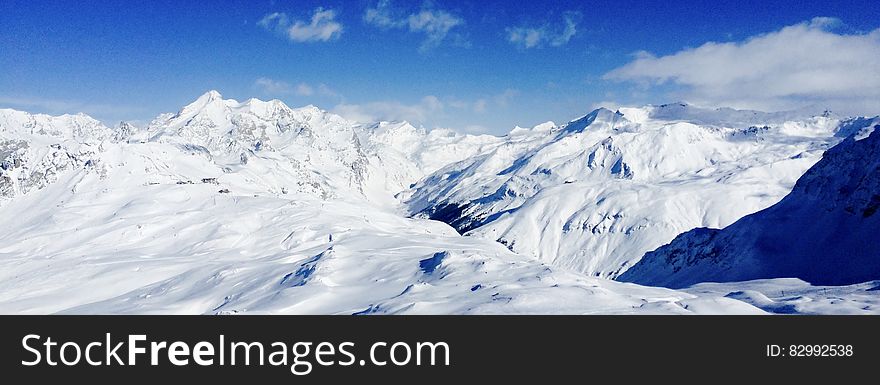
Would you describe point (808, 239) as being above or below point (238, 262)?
below

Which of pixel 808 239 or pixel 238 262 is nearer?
pixel 238 262

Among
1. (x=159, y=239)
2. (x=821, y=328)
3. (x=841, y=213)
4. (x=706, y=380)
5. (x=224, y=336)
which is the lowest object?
(x=706, y=380)

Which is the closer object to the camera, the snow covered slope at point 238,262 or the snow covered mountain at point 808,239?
the snow covered slope at point 238,262

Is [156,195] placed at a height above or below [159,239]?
above

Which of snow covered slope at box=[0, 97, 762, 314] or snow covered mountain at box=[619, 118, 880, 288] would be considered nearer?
snow covered slope at box=[0, 97, 762, 314]

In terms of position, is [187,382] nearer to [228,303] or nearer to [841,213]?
[228,303]

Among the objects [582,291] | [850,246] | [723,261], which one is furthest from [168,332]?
[723,261]

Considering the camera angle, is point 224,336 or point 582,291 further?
point 582,291

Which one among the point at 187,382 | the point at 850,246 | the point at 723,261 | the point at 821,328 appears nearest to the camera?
the point at 187,382
